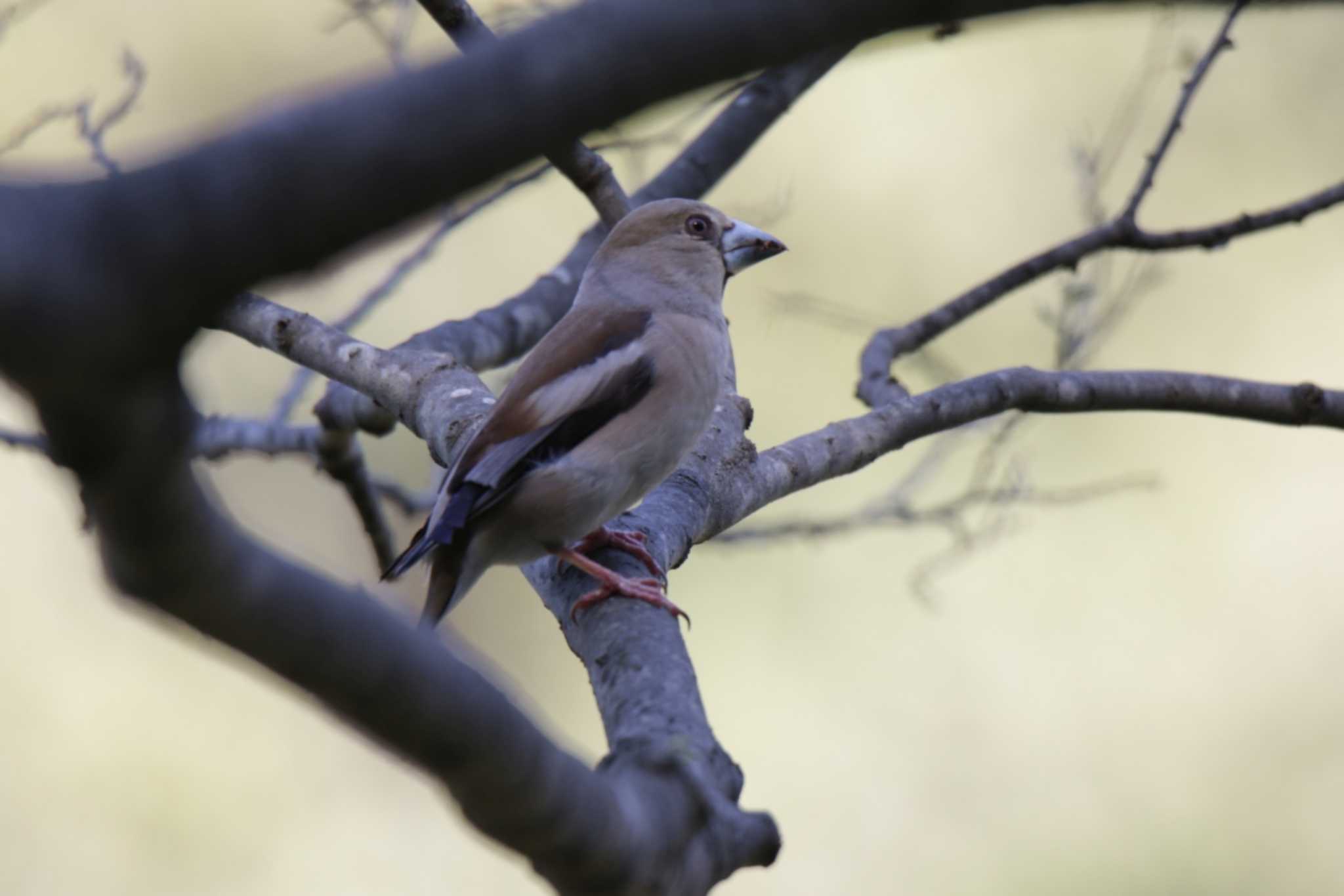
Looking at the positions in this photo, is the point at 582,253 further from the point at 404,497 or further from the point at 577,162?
the point at 404,497

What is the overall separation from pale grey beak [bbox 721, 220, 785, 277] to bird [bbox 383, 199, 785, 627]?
0.50 metres

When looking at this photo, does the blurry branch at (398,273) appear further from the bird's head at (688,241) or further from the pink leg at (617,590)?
the pink leg at (617,590)

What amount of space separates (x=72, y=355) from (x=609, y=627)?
6.57ft

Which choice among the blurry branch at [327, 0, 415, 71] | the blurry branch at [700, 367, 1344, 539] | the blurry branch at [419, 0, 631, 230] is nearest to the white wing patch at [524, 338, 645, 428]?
the blurry branch at [700, 367, 1344, 539]

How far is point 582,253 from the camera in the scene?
228 inches

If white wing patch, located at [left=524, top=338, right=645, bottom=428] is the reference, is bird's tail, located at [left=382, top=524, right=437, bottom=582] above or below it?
below

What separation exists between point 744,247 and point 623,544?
1.62m

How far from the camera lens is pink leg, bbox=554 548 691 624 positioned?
319cm

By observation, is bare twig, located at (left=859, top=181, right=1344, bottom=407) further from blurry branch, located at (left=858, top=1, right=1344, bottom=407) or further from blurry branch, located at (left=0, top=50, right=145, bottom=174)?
blurry branch, located at (left=0, top=50, right=145, bottom=174)

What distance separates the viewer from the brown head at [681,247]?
4.70 m

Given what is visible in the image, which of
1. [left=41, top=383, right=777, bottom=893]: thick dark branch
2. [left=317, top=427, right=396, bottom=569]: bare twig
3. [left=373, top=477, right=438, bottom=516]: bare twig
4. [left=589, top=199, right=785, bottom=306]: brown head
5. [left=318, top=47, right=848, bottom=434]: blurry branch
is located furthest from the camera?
[left=373, top=477, right=438, bottom=516]: bare twig

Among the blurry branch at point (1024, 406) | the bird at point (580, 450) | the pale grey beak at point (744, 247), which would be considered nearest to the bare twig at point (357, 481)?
the bird at point (580, 450)

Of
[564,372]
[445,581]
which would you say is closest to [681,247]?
[564,372]

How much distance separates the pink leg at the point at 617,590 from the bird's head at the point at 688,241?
153 centimetres
